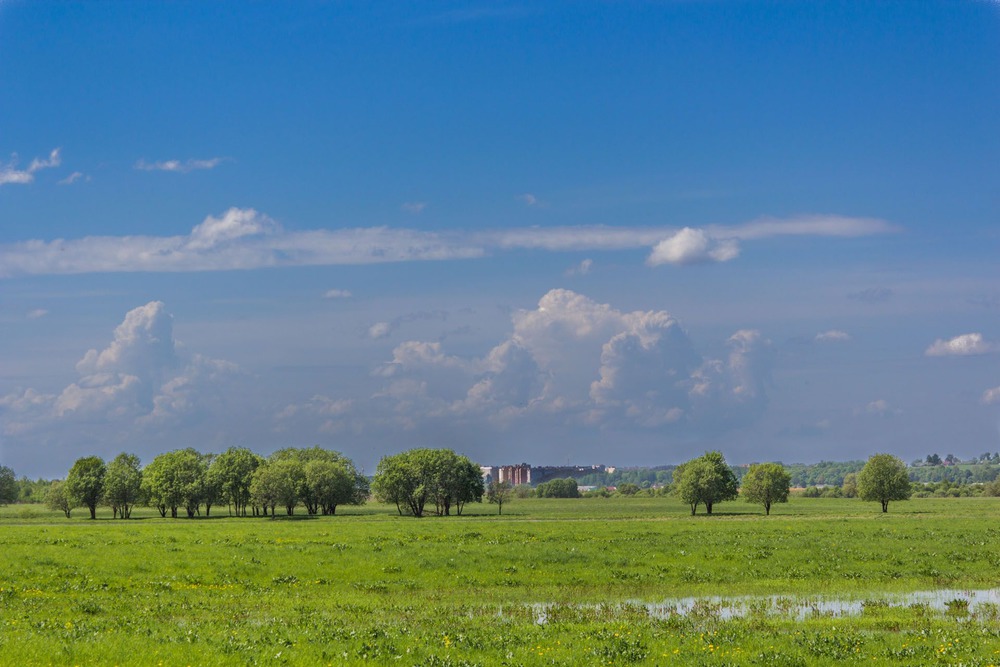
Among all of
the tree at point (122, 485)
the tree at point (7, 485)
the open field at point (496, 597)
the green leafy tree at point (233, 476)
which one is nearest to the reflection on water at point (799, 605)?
the open field at point (496, 597)

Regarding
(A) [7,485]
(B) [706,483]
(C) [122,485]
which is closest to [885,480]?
(B) [706,483]

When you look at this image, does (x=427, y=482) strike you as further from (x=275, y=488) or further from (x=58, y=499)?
(x=58, y=499)

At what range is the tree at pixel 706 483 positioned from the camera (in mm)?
124188

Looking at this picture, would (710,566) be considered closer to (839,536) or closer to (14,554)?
(839,536)

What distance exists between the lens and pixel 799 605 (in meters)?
32.8

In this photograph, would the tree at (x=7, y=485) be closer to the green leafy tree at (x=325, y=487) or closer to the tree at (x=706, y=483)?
the green leafy tree at (x=325, y=487)

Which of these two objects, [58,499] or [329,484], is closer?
[329,484]

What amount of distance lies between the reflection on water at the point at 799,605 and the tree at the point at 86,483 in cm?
12455

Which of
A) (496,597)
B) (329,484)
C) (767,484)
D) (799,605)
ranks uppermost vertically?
(496,597)

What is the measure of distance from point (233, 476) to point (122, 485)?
19.1m

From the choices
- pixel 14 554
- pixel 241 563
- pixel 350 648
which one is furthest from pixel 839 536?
pixel 14 554

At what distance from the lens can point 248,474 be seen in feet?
445

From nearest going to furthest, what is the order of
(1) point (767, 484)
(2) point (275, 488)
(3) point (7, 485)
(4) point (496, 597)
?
1. (4) point (496, 597)
2. (2) point (275, 488)
3. (1) point (767, 484)
4. (3) point (7, 485)

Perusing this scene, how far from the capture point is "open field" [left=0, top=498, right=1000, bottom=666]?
70.2 feet
